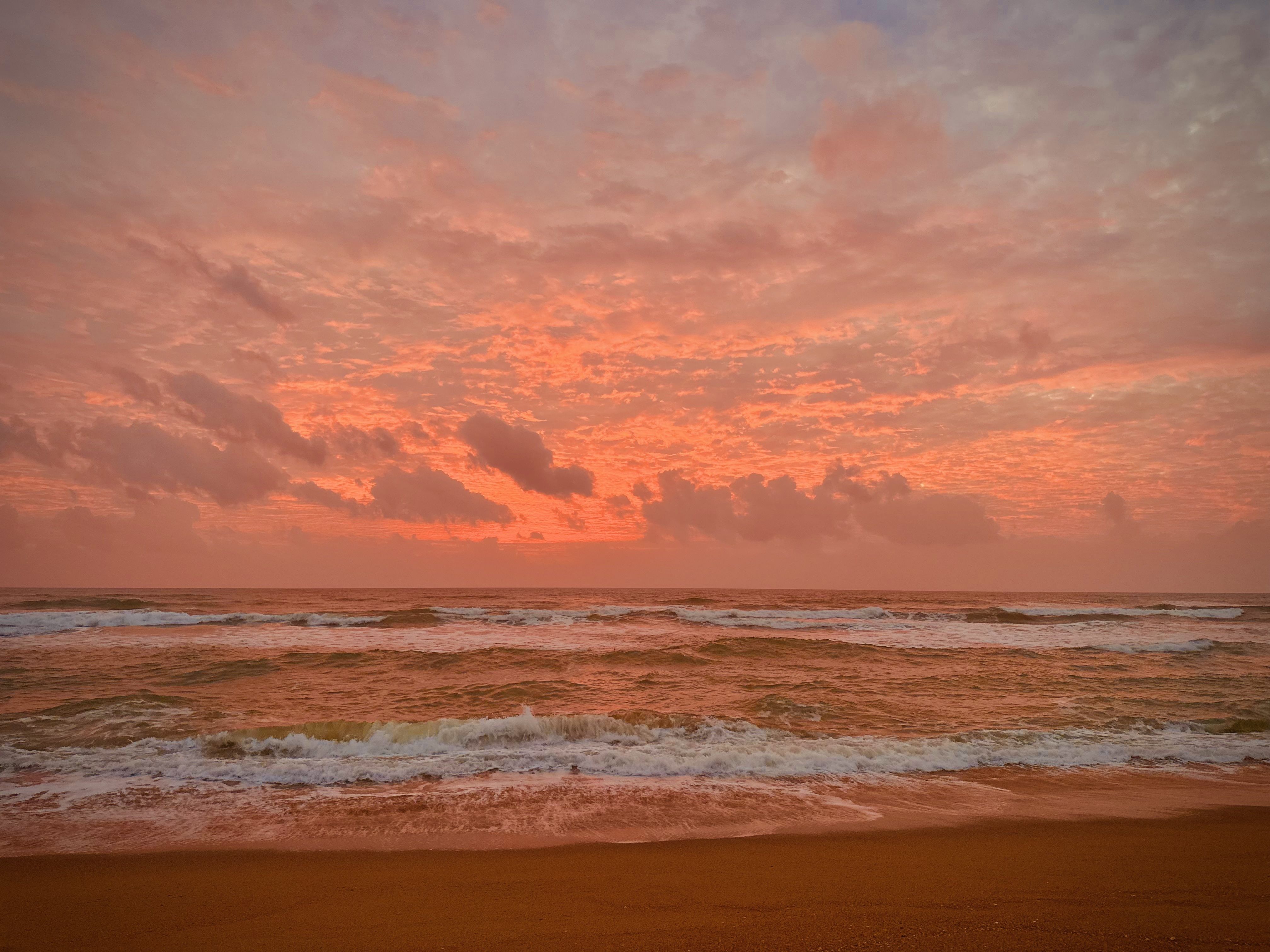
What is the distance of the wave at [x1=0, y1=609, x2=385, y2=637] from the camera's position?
3120 cm

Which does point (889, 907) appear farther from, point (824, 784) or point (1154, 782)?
point (1154, 782)

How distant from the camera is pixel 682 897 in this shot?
17.7ft

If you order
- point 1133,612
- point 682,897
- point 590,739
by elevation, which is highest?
point 682,897

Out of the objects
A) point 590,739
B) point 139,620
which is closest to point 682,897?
point 590,739

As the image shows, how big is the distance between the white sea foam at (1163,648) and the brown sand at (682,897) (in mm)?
21743

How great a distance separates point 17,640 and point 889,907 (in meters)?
34.1

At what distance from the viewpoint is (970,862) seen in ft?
20.3

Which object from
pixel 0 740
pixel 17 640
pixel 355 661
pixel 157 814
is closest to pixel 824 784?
pixel 157 814

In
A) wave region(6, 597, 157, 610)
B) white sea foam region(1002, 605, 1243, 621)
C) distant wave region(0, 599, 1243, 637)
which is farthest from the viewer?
white sea foam region(1002, 605, 1243, 621)

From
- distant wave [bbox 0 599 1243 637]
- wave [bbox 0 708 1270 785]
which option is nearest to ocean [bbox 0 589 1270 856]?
wave [bbox 0 708 1270 785]

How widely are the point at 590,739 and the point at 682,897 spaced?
6.30 meters

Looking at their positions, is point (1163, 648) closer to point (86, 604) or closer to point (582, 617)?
point (582, 617)

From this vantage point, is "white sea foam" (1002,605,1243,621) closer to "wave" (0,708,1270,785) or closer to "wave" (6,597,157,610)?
"wave" (0,708,1270,785)

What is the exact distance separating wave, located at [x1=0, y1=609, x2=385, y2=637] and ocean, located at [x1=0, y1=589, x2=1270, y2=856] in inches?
292
